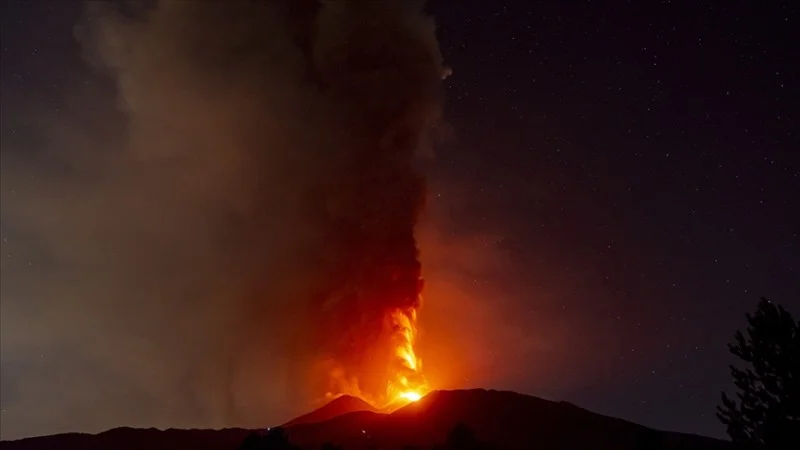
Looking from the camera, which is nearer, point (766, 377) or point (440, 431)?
point (766, 377)

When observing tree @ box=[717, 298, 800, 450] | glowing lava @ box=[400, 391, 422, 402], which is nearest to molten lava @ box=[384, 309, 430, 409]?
glowing lava @ box=[400, 391, 422, 402]

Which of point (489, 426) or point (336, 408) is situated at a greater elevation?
point (336, 408)

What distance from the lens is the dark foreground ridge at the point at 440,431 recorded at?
59.4 m

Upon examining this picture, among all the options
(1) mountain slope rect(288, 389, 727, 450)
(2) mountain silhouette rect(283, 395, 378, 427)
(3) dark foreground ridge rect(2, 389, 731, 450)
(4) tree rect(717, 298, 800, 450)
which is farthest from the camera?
(2) mountain silhouette rect(283, 395, 378, 427)

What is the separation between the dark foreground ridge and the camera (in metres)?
59.4

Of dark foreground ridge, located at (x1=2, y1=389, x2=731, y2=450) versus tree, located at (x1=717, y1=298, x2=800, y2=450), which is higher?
dark foreground ridge, located at (x1=2, y1=389, x2=731, y2=450)

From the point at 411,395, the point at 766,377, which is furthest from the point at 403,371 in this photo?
the point at 766,377

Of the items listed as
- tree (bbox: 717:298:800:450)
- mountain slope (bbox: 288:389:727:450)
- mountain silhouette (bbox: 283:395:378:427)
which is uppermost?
mountain silhouette (bbox: 283:395:378:427)

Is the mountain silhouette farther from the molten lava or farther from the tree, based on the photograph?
the tree

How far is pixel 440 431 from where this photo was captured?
63812 millimetres

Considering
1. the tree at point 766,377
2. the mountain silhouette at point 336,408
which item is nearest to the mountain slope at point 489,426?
the mountain silhouette at point 336,408

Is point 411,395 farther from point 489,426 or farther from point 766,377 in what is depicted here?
point 766,377

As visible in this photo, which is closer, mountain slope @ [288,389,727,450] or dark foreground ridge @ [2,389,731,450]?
mountain slope @ [288,389,727,450]

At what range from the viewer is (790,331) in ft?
61.2
